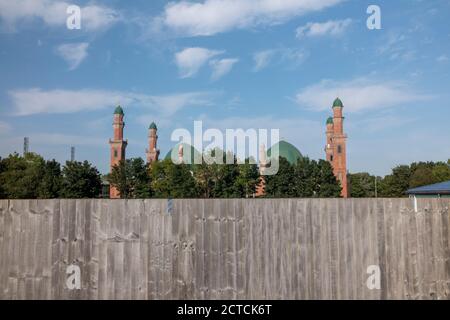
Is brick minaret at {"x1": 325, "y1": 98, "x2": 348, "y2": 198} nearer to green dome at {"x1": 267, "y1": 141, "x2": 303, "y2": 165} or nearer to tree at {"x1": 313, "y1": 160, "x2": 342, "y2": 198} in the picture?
green dome at {"x1": 267, "y1": 141, "x2": 303, "y2": 165}

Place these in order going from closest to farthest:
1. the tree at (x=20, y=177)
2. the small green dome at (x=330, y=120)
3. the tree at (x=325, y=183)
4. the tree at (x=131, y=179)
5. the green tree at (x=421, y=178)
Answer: the tree at (x=20, y=177)
the tree at (x=325, y=183)
the tree at (x=131, y=179)
the green tree at (x=421, y=178)
the small green dome at (x=330, y=120)

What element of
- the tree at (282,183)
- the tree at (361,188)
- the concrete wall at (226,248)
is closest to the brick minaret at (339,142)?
the tree at (361,188)

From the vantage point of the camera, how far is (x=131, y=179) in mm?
55125

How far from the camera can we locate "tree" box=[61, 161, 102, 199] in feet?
165

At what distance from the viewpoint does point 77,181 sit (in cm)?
5075

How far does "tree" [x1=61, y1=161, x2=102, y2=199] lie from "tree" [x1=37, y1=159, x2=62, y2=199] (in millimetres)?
780

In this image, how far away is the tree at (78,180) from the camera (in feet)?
165

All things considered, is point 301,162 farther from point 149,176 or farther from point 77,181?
point 77,181

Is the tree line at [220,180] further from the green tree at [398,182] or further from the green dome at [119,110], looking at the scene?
the green tree at [398,182]

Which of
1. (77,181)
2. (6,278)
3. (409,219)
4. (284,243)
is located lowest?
(6,278)

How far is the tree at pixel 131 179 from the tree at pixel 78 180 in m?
3.39

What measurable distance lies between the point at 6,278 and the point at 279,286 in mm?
5093

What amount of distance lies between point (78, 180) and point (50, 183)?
12.1ft
